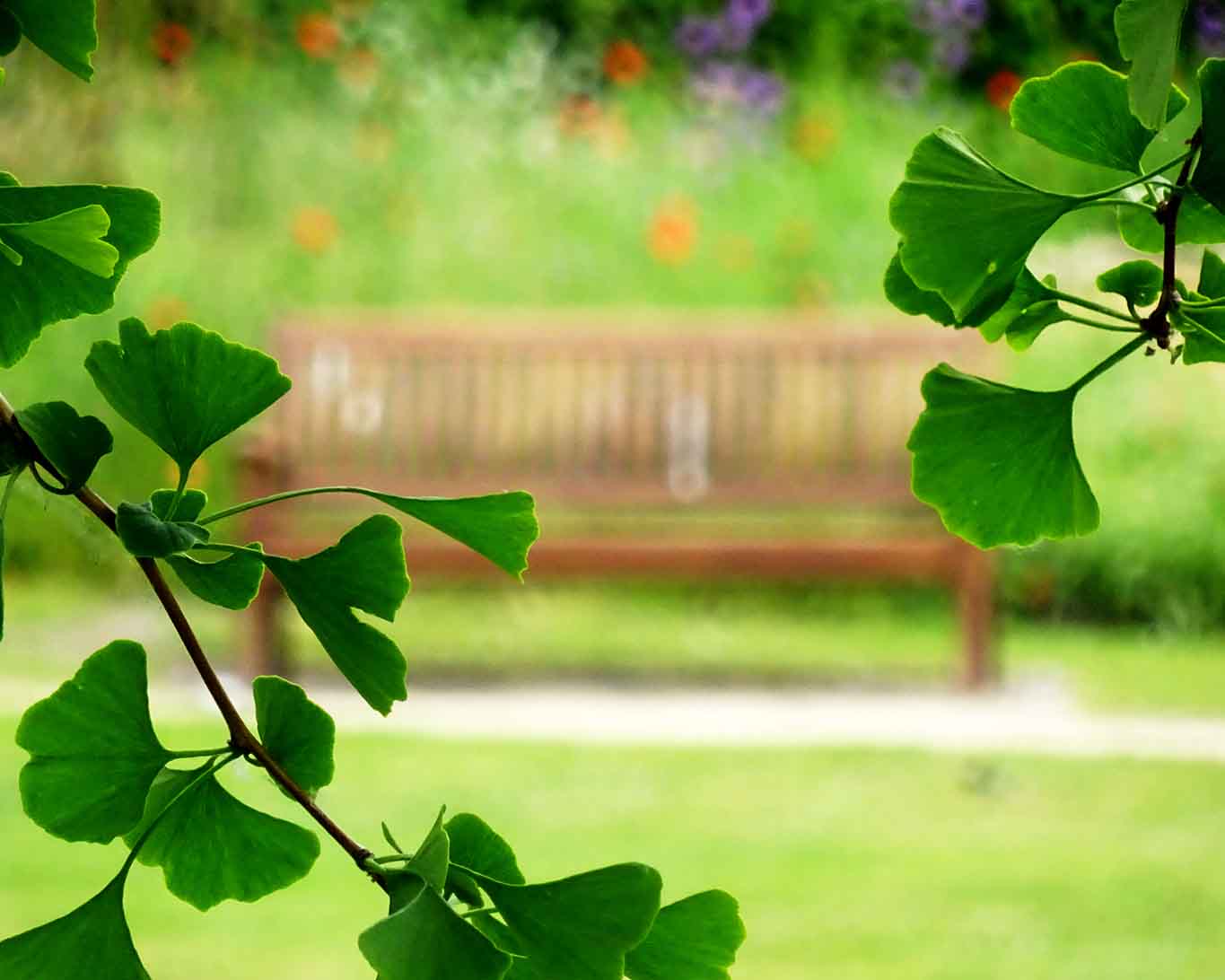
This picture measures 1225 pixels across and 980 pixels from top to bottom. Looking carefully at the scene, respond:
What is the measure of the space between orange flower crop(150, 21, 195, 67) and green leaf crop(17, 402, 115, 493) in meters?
1.46

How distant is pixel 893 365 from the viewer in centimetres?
205

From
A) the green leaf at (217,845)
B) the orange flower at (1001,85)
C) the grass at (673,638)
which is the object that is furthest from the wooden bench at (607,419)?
the green leaf at (217,845)

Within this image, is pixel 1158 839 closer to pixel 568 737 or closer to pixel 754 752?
pixel 754 752

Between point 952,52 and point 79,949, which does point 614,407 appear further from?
point 79,949

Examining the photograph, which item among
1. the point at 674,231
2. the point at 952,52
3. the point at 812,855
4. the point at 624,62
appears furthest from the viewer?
the point at 674,231

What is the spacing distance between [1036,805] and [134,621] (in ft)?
4.15

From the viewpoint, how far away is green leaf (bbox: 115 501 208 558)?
5.4 inches

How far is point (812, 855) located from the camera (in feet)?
5.16

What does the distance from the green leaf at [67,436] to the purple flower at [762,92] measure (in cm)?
205

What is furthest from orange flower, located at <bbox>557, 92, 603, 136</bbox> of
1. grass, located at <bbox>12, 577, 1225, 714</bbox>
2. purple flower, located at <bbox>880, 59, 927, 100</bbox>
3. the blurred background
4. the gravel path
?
the gravel path

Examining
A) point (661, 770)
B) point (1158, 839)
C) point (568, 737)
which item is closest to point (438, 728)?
point (568, 737)

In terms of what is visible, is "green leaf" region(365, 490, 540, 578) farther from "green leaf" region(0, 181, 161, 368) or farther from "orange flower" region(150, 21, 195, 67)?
"orange flower" region(150, 21, 195, 67)

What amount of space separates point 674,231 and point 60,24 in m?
2.17

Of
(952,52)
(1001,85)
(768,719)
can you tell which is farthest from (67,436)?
(768,719)
